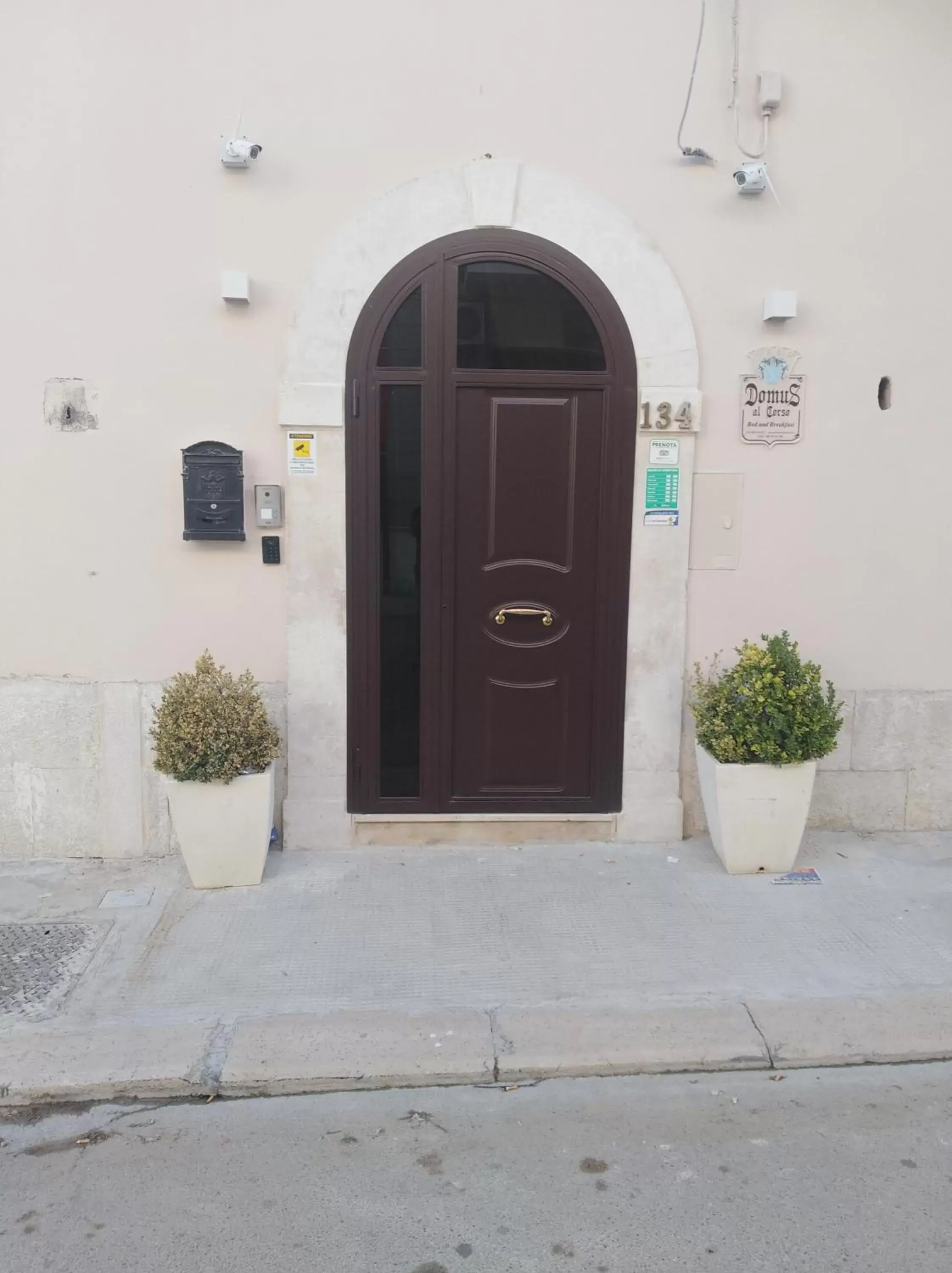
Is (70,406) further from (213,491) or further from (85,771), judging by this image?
(85,771)

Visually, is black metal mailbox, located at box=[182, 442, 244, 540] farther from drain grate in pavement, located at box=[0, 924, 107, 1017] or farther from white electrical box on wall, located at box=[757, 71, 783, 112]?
white electrical box on wall, located at box=[757, 71, 783, 112]

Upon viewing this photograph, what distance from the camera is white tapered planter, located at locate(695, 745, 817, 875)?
4801mm

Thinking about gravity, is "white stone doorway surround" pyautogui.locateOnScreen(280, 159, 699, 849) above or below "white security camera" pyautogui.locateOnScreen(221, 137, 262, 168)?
below

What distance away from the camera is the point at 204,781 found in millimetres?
4566

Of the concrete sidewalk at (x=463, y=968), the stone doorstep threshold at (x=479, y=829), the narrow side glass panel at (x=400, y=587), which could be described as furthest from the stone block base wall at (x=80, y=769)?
the stone doorstep threshold at (x=479, y=829)

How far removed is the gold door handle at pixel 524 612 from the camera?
5.14m

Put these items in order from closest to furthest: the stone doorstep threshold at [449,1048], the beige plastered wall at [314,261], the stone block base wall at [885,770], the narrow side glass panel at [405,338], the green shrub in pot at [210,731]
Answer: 1. the stone doorstep threshold at [449,1048]
2. the green shrub in pot at [210,731]
3. the beige plastered wall at [314,261]
4. the narrow side glass panel at [405,338]
5. the stone block base wall at [885,770]

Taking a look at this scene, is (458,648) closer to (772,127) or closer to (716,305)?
(716,305)

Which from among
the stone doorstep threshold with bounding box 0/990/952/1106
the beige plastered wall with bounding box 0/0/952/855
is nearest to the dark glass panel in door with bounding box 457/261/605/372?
the beige plastered wall with bounding box 0/0/952/855

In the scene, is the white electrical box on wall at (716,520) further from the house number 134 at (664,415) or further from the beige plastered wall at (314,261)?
the house number 134 at (664,415)

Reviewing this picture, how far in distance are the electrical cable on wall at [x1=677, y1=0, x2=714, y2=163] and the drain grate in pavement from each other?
4.66 meters

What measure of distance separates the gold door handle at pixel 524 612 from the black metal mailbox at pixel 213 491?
1380 mm

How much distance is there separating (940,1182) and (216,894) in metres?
3.21

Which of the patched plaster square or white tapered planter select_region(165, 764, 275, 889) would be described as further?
the patched plaster square
